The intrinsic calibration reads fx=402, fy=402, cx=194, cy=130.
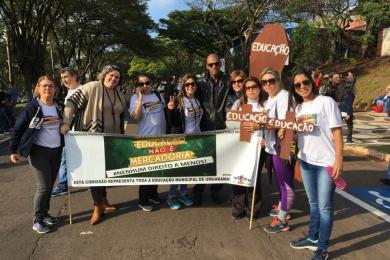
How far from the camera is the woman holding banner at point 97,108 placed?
4.88m

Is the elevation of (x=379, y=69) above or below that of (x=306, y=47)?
below

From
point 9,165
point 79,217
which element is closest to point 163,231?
point 79,217

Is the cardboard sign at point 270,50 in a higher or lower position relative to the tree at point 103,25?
lower

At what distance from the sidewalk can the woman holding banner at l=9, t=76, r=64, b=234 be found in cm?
694

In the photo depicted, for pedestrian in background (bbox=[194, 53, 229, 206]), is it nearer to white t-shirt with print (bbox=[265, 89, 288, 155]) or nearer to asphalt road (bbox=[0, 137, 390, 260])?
white t-shirt with print (bbox=[265, 89, 288, 155])

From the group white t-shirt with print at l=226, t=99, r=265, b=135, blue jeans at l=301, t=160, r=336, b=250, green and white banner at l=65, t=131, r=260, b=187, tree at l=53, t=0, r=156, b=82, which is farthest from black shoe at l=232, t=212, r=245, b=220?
tree at l=53, t=0, r=156, b=82

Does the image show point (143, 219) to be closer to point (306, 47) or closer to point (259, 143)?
point (259, 143)

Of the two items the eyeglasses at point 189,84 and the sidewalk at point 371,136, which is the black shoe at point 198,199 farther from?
the sidewalk at point 371,136

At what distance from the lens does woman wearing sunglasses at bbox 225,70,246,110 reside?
5.18 metres

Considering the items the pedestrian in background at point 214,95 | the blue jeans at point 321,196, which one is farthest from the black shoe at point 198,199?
the blue jeans at point 321,196

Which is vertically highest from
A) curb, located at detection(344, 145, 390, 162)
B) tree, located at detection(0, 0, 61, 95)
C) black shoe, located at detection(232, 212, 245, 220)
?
tree, located at detection(0, 0, 61, 95)

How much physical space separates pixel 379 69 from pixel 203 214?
23097 millimetres

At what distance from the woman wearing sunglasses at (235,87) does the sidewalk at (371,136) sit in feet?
15.8

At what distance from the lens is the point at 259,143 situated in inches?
188
